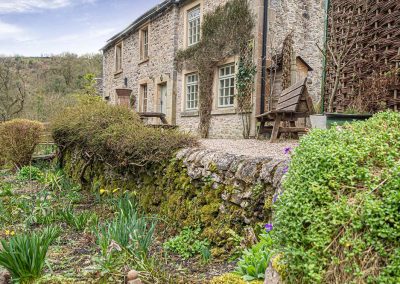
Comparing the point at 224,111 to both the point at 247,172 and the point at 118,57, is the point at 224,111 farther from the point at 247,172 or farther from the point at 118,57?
the point at 118,57

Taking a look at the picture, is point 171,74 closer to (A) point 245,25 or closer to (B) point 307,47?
(A) point 245,25

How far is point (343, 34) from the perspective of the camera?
6848 mm

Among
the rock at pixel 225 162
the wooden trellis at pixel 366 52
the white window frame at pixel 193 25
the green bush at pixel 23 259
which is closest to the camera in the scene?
the green bush at pixel 23 259

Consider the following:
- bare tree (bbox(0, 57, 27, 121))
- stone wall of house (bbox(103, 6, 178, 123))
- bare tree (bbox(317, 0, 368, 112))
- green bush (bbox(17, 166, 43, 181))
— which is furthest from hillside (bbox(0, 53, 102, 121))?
bare tree (bbox(317, 0, 368, 112))

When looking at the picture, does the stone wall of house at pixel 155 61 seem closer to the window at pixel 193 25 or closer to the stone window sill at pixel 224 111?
the window at pixel 193 25

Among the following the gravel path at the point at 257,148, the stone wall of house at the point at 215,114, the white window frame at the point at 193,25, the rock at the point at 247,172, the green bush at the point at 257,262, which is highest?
the white window frame at the point at 193,25

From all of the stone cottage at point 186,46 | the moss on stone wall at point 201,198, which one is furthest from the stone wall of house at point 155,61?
the moss on stone wall at point 201,198

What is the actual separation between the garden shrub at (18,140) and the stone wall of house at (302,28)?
736 centimetres

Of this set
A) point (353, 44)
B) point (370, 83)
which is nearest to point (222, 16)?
point (353, 44)

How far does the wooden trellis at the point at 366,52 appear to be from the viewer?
5367 millimetres

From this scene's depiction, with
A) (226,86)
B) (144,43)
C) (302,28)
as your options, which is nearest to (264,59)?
(226,86)

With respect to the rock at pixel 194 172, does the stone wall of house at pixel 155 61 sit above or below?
above

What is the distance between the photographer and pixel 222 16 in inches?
423

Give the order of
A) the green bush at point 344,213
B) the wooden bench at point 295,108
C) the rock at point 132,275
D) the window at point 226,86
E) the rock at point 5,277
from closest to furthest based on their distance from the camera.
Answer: the green bush at point 344,213 < the rock at point 132,275 < the rock at point 5,277 < the wooden bench at point 295,108 < the window at point 226,86
